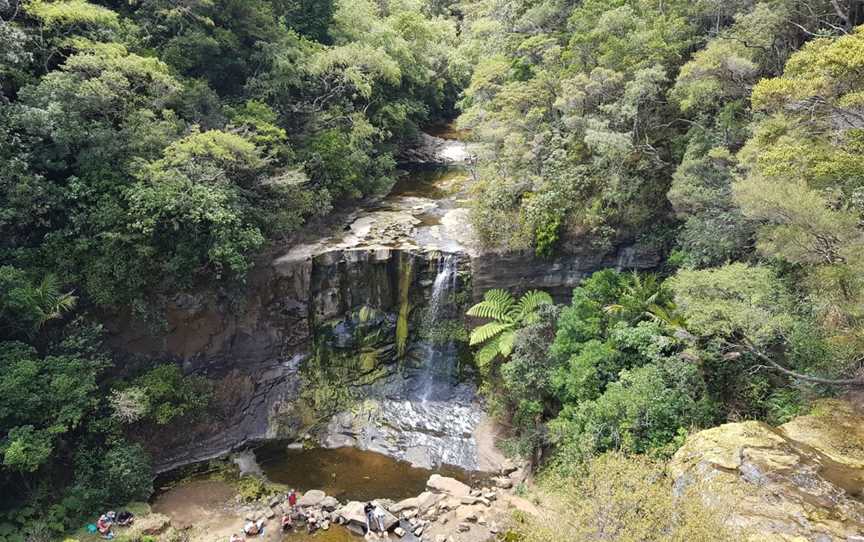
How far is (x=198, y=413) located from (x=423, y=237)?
9.57 m

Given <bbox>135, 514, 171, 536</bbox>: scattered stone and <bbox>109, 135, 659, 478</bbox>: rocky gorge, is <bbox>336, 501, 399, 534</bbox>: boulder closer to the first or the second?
<bbox>109, 135, 659, 478</bbox>: rocky gorge

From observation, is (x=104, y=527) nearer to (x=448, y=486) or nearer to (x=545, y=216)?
(x=448, y=486)

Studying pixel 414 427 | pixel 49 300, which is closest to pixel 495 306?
pixel 414 427

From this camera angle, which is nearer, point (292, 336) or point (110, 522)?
point (110, 522)

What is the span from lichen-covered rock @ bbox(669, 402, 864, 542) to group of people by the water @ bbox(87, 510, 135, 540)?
12.3 m

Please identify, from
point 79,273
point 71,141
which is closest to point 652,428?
point 79,273

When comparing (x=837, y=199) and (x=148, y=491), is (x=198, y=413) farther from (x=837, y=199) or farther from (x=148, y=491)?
(x=837, y=199)

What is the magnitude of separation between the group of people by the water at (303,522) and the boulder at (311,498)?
0.65ft

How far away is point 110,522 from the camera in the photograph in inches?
461

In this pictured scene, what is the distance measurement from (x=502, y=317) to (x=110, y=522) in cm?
1144

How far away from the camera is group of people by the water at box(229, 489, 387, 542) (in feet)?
38.7

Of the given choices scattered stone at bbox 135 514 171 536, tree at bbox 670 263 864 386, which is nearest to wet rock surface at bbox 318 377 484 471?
scattered stone at bbox 135 514 171 536

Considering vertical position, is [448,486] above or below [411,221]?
below

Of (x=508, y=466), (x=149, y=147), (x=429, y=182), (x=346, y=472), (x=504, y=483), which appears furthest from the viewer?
(x=429, y=182)
